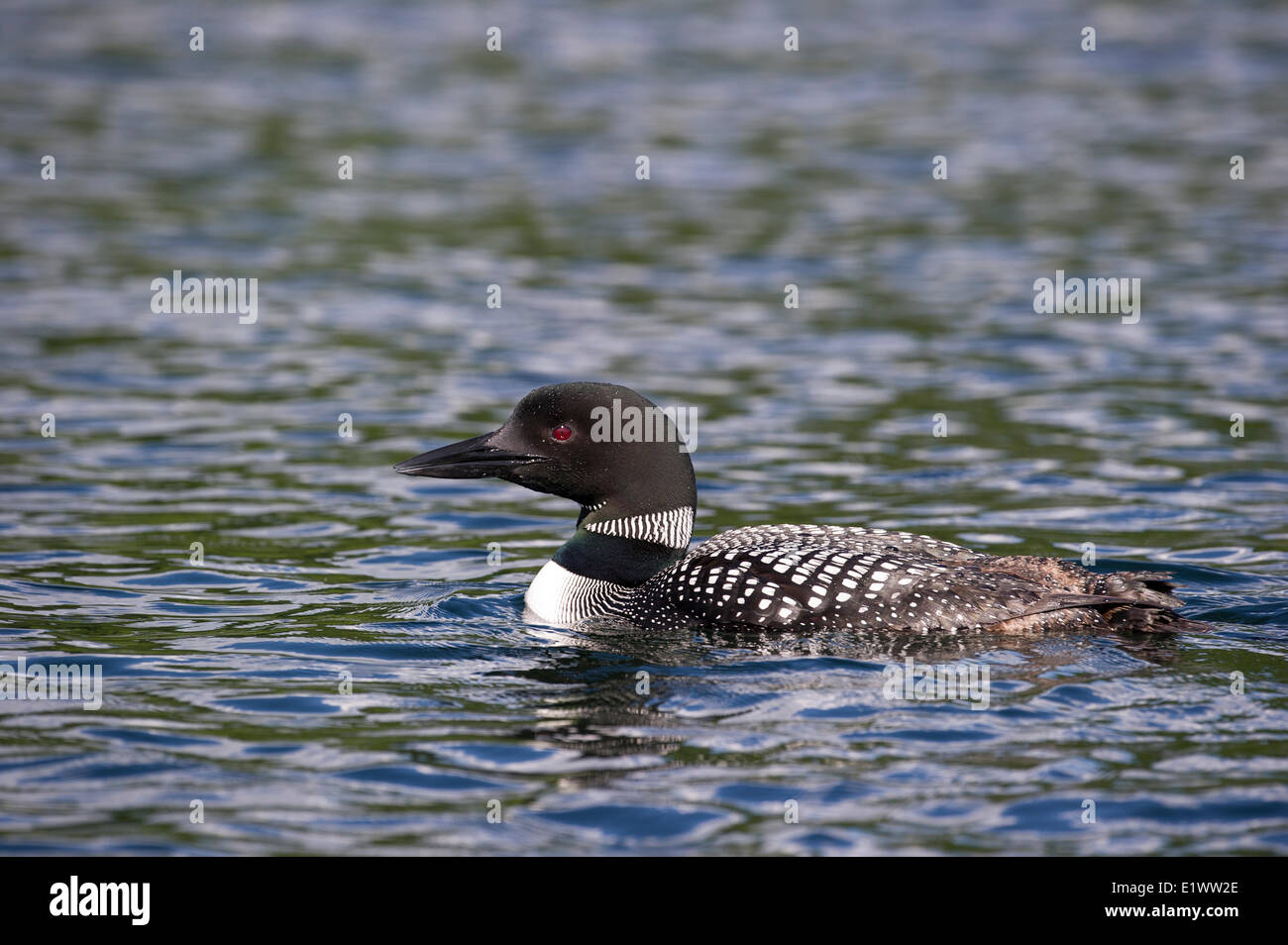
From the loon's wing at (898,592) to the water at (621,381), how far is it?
0.09 metres

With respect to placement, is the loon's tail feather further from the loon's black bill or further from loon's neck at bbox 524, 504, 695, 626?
the loon's black bill

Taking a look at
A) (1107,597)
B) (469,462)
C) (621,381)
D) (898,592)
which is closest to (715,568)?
(898,592)

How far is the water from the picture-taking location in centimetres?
454

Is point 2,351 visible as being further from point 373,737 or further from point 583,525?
point 373,737

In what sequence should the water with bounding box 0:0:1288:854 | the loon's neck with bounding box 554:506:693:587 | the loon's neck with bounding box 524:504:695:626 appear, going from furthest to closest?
the loon's neck with bounding box 554:506:693:587, the loon's neck with bounding box 524:504:695:626, the water with bounding box 0:0:1288:854

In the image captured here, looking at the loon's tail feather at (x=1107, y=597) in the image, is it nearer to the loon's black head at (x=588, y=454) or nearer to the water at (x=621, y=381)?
the water at (x=621, y=381)

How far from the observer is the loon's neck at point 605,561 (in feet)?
19.9

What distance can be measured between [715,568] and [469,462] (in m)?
1.03

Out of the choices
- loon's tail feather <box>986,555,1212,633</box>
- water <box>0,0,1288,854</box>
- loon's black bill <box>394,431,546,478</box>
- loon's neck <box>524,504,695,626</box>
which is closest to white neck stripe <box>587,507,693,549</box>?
loon's neck <box>524,504,695,626</box>

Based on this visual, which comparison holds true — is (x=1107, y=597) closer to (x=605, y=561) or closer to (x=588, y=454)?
(x=605, y=561)

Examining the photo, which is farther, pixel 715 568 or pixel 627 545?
pixel 627 545

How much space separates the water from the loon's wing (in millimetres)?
93

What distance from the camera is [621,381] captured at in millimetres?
9383
